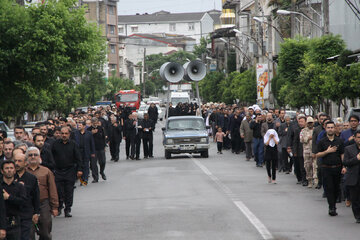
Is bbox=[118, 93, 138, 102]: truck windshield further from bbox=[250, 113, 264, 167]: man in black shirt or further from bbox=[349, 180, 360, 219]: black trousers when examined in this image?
bbox=[349, 180, 360, 219]: black trousers

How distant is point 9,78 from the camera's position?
28.6 metres

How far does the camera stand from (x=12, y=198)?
8992 millimetres

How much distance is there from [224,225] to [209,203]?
307 cm

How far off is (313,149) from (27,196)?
28.7ft

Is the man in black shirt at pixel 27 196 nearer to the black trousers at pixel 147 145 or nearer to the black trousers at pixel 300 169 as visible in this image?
the black trousers at pixel 300 169

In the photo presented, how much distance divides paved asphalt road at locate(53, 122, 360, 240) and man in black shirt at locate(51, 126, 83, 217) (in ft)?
1.44

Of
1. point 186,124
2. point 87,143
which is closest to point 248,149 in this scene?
point 186,124

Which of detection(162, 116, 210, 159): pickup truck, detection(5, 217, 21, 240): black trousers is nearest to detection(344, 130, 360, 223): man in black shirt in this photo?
detection(5, 217, 21, 240): black trousers

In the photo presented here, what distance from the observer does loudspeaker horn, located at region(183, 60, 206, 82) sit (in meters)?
39.4

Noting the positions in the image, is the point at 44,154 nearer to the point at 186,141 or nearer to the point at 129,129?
the point at 186,141

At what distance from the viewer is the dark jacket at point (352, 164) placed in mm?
13150

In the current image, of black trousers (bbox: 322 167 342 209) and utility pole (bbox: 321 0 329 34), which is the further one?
utility pole (bbox: 321 0 329 34)

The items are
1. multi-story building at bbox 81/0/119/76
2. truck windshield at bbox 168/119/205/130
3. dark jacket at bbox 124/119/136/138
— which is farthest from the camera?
multi-story building at bbox 81/0/119/76

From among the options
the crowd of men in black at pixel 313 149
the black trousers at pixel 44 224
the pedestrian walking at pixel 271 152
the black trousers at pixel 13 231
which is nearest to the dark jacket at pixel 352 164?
the crowd of men in black at pixel 313 149
